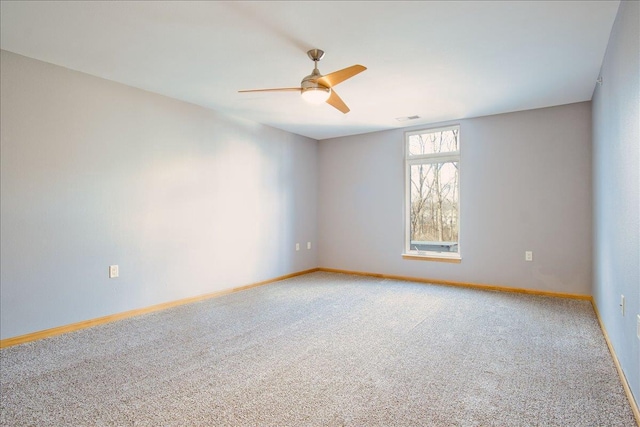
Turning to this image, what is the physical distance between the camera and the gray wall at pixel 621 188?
6.04 ft

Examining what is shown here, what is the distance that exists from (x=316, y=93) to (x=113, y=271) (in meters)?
2.54

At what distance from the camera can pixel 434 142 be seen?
5277mm

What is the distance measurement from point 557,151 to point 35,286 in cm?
551

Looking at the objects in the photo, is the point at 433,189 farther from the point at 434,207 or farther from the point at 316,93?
the point at 316,93

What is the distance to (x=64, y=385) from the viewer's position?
2123 millimetres

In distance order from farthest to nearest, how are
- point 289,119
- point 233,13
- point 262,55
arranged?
point 289,119 → point 262,55 → point 233,13

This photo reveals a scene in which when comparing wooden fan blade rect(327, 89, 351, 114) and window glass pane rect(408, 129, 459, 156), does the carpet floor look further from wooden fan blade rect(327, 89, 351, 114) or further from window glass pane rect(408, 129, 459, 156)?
window glass pane rect(408, 129, 459, 156)

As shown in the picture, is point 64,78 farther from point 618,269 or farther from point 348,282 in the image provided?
point 618,269

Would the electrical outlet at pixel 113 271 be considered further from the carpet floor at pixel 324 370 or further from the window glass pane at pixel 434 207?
the window glass pane at pixel 434 207

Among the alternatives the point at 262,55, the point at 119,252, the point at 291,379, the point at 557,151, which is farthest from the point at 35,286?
the point at 557,151

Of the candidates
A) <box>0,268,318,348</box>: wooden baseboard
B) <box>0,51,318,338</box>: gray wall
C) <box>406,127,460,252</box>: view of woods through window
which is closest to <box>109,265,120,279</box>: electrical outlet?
<box>0,51,318,338</box>: gray wall

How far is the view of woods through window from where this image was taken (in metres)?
5.12

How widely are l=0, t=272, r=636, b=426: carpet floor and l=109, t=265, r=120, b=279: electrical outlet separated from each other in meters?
0.45

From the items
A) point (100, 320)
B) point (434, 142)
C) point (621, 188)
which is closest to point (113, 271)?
point (100, 320)
